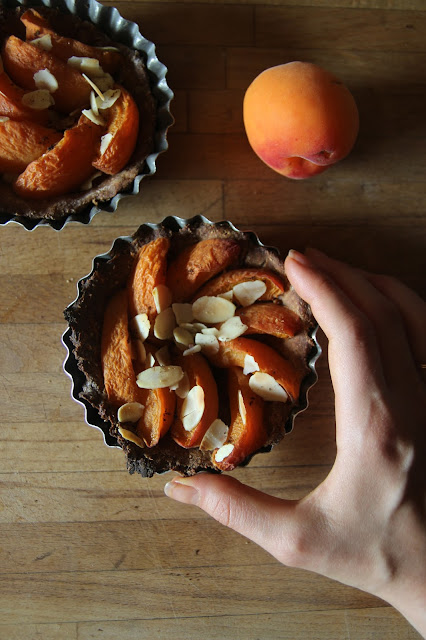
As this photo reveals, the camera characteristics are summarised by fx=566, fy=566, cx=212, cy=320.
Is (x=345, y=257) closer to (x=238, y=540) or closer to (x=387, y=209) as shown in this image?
(x=387, y=209)

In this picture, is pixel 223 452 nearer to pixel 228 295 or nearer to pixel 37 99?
pixel 228 295

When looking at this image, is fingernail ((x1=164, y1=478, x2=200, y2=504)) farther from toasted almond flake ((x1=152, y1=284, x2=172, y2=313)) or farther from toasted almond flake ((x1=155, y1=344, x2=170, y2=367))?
toasted almond flake ((x1=152, y1=284, x2=172, y2=313))

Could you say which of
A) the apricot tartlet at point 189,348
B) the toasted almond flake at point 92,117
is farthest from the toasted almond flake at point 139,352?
the toasted almond flake at point 92,117

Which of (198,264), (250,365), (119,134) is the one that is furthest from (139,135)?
(250,365)

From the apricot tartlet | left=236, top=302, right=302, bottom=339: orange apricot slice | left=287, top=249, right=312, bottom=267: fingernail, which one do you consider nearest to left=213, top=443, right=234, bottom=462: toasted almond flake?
the apricot tartlet

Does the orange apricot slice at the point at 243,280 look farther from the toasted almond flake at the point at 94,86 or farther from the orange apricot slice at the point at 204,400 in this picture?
the toasted almond flake at the point at 94,86

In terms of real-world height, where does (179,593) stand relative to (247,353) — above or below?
below

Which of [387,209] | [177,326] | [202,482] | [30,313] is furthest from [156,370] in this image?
[387,209]
